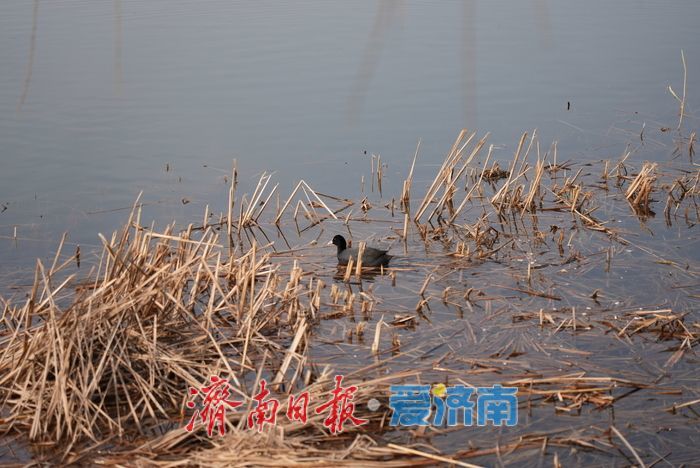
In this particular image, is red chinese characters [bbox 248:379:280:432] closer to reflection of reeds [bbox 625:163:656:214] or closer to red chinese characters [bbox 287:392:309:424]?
red chinese characters [bbox 287:392:309:424]

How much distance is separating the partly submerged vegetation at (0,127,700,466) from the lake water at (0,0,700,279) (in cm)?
158

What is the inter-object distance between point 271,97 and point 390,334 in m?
8.08

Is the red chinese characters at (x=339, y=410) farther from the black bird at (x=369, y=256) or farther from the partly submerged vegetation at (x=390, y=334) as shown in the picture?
the black bird at (x=369, y=256)

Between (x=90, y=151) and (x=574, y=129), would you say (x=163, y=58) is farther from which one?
(x=574, y=129)

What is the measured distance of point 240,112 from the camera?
522 inches

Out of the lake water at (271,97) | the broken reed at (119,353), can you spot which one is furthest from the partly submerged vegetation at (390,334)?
the lake water at (271,97)

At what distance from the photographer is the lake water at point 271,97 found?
10727 millimetres

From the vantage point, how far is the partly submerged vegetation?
193 inches

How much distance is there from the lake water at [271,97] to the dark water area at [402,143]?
0.16 feet

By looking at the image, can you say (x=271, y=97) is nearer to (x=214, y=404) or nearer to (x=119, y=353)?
(x=119, y=353)

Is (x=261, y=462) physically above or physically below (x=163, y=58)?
below

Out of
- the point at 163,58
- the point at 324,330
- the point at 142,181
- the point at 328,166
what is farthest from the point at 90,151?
the point at 324,330

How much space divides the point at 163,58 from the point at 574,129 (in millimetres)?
7961

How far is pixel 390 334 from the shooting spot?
6.62 m
